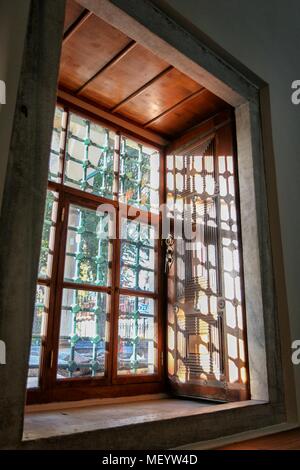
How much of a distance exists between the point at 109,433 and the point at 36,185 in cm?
124

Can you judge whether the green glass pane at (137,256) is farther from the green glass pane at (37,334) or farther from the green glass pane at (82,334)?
the green glass pane at (37,334)

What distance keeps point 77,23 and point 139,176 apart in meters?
1.55

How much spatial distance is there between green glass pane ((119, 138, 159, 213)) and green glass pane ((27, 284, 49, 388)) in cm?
124

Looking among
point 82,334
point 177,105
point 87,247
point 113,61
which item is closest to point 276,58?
point 177,105

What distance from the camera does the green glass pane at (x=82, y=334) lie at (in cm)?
305

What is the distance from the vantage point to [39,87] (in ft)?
6.44

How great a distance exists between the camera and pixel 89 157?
11.8ft

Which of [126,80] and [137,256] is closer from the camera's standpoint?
[126,80]

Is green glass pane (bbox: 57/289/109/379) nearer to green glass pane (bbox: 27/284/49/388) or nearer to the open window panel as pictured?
the open window panel

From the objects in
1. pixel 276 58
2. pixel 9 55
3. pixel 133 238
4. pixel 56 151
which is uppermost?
pixel 276 58

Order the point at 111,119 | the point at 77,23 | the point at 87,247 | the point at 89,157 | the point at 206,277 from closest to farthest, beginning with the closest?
the point at 77,23 < the point at 87,247 < the point at 206,277 < the point at 89,157 < the point at 111,119

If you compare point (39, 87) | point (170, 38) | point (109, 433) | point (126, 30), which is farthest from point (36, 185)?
point (170, 38)

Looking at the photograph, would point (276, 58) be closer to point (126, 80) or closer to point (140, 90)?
point (140, 90)

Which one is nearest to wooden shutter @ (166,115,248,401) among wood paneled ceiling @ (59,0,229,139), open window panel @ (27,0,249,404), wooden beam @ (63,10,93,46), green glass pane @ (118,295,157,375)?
open window panel @ (27,0,249,404)
